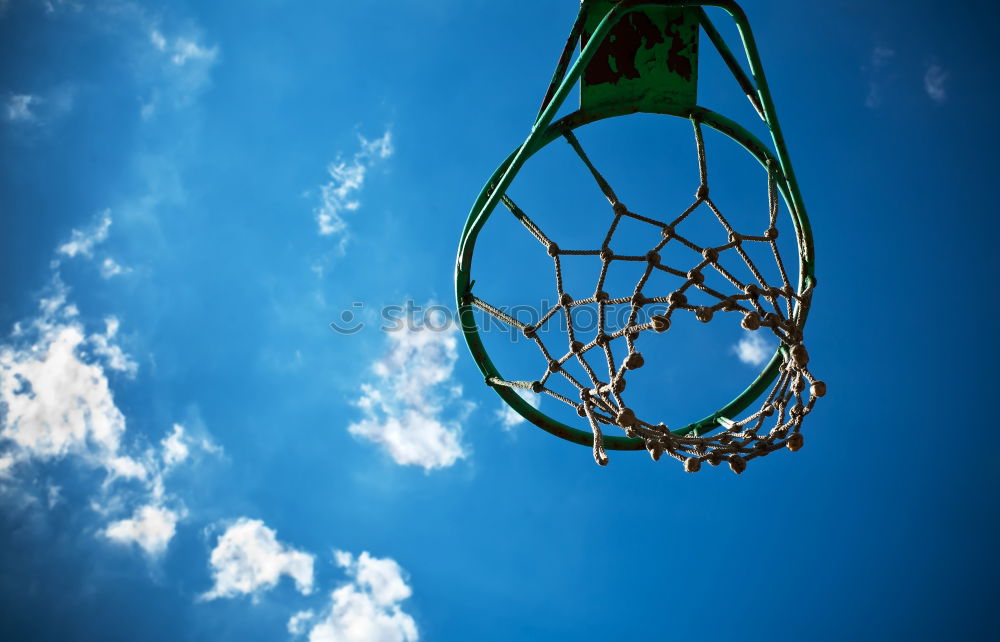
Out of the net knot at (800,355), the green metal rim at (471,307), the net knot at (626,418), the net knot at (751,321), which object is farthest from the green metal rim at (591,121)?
the net knot at (626,418)

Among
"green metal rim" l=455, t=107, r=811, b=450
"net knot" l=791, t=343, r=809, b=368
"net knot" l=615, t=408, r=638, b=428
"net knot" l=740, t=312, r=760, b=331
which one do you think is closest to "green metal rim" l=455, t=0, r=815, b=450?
"green metal rim" l=455, t=107, r=811, b=450

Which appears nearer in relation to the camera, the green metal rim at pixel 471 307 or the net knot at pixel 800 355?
the net knot at pixel 800 355

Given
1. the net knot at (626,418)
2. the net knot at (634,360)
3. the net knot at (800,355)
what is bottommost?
the net knot at (626,418)

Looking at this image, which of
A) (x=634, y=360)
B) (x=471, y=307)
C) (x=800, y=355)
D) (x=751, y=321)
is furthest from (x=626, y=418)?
(x=471, y=307)

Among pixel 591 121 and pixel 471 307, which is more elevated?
pixel 591 121

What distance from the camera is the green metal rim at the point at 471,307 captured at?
4277mm

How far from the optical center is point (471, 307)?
471 centimetres

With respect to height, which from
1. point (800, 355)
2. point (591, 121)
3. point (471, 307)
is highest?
point (591, 121)

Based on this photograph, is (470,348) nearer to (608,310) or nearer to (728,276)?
(608,310)

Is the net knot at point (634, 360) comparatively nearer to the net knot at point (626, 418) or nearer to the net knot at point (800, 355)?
the net knot at point (626, 418)

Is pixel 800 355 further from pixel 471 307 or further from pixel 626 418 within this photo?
pixel 471 307

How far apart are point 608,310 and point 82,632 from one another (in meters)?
12.1

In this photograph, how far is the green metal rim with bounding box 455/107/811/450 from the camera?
4277 mm

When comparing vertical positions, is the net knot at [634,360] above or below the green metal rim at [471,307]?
below
